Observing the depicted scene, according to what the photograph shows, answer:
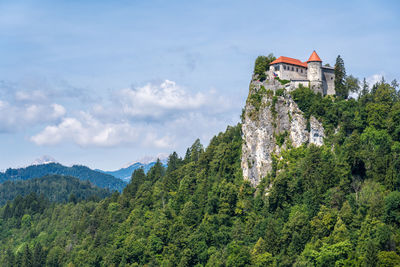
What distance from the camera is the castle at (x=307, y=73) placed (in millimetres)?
101312

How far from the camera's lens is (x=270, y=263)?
3233 inches

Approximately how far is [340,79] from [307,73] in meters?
6.91

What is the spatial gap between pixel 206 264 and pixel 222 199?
14.5 meters

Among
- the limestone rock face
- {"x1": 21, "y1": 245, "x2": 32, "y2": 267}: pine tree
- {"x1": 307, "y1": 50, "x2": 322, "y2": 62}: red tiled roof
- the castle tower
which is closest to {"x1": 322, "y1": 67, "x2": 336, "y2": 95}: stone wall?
the castle tower

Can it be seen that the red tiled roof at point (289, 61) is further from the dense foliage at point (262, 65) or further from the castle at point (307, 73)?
the dense foliage at point (262, 65)

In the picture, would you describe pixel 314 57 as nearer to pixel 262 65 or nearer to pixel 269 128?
pixel 262 65

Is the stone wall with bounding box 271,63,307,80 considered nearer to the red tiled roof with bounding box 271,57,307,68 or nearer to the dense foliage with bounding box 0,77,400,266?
the red tiled roof with bounding box 271,57,307,68

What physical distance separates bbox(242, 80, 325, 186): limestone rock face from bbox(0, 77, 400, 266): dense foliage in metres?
1.87

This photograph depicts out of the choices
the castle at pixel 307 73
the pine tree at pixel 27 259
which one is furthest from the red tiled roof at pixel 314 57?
the pine tree at pixel 27 259

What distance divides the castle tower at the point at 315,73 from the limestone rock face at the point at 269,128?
5.95 m

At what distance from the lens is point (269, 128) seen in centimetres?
10150

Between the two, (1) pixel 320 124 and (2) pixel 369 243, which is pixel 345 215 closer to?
(2) pixel 369 243

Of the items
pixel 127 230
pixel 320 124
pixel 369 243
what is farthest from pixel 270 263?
pixel 127 230

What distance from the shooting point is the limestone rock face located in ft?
319
